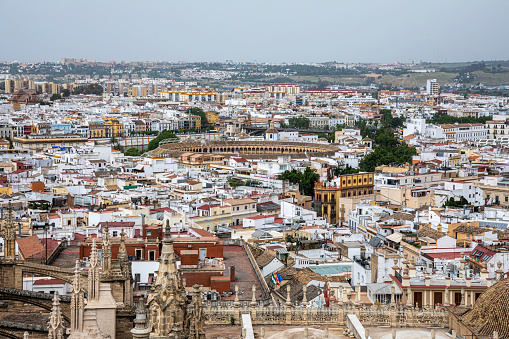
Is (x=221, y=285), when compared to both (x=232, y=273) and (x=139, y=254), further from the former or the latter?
(x=139, y=254)

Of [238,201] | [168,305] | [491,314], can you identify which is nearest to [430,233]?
[238,201]

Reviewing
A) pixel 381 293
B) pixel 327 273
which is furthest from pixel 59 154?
pixel 381 293

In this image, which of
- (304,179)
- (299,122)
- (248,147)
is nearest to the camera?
(304,179)

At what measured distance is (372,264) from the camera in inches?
838

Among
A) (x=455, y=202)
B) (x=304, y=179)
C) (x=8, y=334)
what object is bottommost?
(x=304, y=179)

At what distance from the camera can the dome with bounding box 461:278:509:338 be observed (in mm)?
12430

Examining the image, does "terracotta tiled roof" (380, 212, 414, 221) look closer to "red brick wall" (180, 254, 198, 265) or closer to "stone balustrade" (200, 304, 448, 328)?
"red brick wall" (180, 254, 198, 265)

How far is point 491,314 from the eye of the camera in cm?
1262

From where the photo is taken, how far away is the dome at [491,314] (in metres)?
12.4

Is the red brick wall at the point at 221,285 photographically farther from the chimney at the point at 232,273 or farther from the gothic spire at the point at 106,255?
the gothic spire at the point at 106,255

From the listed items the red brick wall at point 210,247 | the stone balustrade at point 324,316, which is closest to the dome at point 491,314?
the stone balustrade at point 324,316

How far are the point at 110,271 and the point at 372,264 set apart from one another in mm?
10538

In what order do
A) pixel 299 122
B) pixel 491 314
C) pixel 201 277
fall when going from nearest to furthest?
pixel 491 314, pixel 201 277, pixel 299 122

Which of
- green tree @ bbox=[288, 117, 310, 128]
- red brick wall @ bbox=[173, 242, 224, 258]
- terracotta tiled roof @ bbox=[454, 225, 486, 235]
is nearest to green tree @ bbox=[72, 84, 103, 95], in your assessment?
green tree @ bbox=[288, 117, 310, 128]
